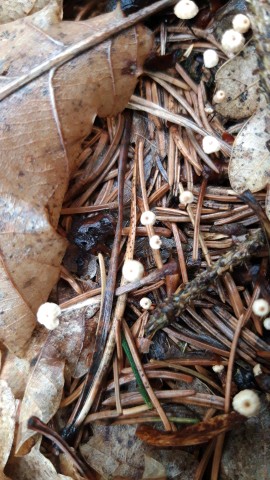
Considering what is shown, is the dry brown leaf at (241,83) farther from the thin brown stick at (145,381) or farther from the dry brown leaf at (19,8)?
the thin brown stick at (145,381)

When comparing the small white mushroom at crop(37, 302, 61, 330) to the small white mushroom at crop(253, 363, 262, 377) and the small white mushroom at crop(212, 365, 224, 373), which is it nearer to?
the small white mushroom at crop(212, 365, 224, 373)

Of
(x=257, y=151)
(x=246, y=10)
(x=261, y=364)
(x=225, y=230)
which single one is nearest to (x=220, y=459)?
(x=261, y=364)

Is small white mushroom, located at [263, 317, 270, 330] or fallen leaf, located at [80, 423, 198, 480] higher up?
small white mushroom, located at [263, 317, 270, 330]

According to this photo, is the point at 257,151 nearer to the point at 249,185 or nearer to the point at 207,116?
the point at 249,185

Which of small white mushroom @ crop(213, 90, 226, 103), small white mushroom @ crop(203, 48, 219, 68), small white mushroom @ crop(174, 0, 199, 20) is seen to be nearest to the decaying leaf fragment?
small white mushroom @ crop(213, 90, 226, 103)

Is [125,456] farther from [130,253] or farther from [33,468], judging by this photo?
[130,253]

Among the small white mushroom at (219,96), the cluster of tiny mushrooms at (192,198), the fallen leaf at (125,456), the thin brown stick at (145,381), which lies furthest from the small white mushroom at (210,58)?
the fallen leaf at (125,456)
